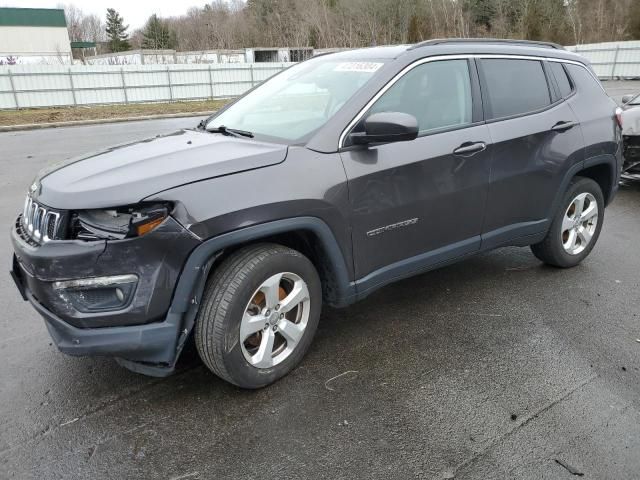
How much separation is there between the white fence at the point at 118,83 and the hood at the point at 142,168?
71.7ft

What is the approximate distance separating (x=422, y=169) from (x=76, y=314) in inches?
81.9

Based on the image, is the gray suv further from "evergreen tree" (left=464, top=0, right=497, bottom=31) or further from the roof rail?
"evergreen tree" (left=464, top=0, right=497, bottom=31)

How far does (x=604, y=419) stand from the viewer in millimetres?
2629

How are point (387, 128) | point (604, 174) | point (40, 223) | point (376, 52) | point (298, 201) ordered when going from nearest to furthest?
point (40, 223) → point (298, 201) → point (387, 128) → point (376, 52) → point (604, 174)

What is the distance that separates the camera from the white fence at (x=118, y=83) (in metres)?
21.3

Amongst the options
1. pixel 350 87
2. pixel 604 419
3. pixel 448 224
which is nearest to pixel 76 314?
pixel 350 87

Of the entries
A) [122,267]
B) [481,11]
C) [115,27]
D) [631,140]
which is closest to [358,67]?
[122,267]

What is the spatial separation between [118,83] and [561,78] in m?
22.8

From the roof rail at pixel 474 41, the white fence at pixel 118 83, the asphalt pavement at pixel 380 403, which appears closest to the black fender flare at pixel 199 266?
the asphalt pavement at pixel 380 403

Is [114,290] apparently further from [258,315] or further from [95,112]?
[95,112]

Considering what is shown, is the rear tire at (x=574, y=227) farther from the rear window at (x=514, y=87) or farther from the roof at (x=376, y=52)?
the roof at (x=376, y=52)

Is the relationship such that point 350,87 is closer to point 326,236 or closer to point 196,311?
point 326,236

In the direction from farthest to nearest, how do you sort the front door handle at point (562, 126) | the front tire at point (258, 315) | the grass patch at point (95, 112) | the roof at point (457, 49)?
the grass patch at point (95, 112)
the front door handle at point (562, 126)
the roof at point (457, 49)
the front tire at point (258, 315)

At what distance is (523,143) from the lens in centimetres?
375
